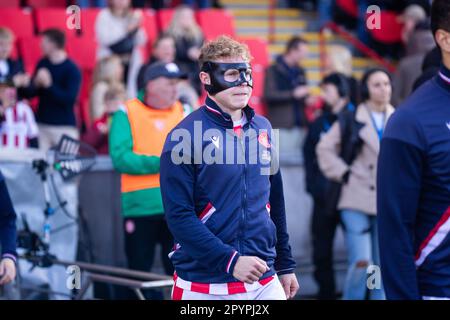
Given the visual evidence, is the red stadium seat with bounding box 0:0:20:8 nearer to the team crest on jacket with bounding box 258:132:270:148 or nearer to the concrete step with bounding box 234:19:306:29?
the concrete step with bounding box 234:19:306:29

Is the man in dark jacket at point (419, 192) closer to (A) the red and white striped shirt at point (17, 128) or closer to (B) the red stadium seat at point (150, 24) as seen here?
(A) the red and white striped shirt at point (17, 128)

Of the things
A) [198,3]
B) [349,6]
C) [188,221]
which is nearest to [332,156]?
[188,221]

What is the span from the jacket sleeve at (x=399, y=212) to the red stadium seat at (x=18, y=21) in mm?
9400

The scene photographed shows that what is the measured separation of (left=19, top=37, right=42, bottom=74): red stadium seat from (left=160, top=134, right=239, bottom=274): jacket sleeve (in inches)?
312

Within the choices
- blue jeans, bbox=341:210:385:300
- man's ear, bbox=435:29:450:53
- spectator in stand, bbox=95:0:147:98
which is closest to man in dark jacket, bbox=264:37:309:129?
spectator in stand, bbox=95:0:147:98

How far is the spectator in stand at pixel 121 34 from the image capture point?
38.4 ft

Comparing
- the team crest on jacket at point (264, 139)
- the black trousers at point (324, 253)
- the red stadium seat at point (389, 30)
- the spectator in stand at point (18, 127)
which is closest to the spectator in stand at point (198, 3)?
the red stadium seat at point (389, 30)

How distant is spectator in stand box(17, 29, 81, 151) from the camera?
388 inches

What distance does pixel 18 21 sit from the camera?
12656 mm

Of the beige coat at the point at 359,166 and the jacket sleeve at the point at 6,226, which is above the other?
the jacket sleeve at the point at 6,226

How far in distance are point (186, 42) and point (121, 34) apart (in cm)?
83

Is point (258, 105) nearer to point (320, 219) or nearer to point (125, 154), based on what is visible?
point (320, 219)

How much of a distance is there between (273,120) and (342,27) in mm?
4174
